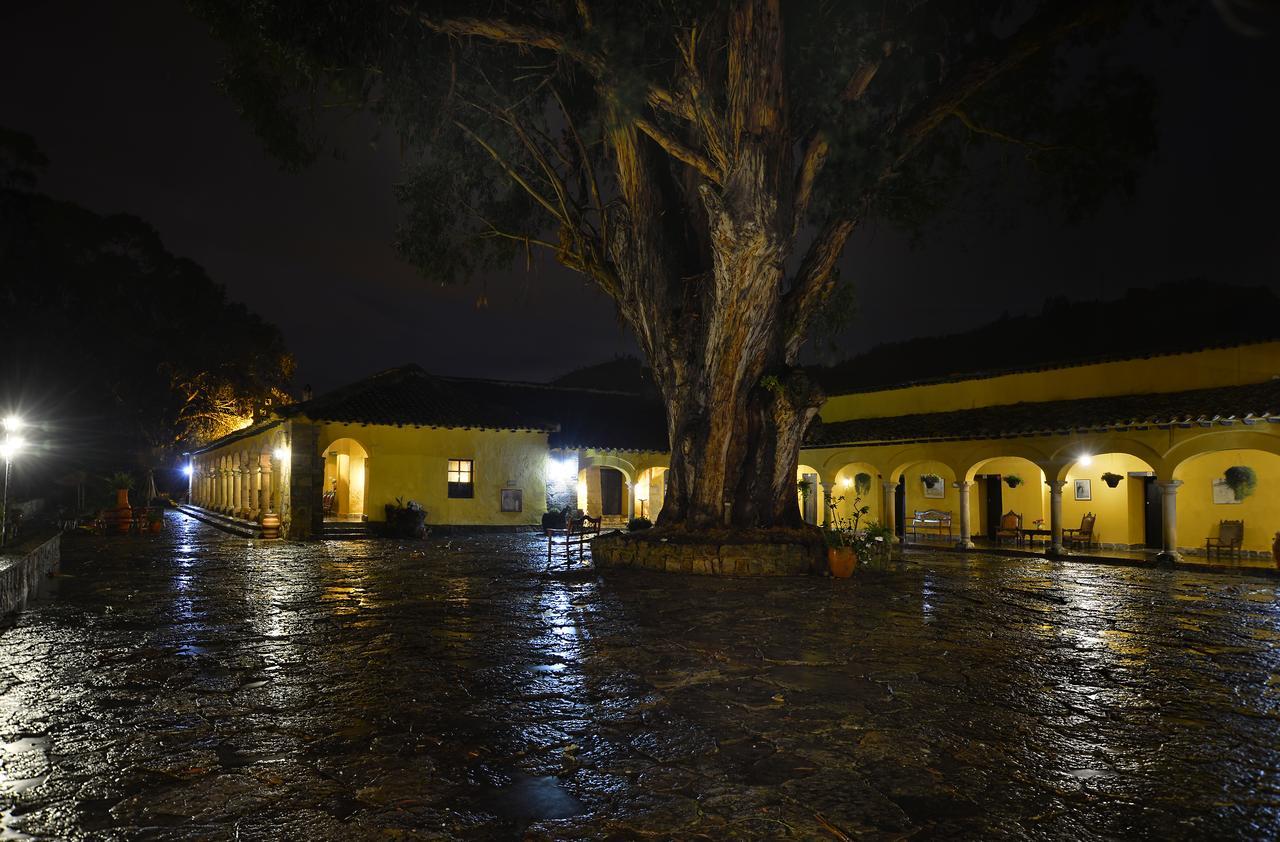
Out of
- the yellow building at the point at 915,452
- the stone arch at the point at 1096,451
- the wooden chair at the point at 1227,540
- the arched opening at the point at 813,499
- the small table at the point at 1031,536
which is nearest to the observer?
the stone arch at the point at 1096,451

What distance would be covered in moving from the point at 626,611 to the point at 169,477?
48.2 metres

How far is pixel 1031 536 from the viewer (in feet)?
61.8

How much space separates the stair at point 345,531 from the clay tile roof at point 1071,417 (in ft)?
42.3

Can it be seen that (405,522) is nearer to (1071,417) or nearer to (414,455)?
(414,455)

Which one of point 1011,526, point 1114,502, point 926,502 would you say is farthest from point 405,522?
point 1114,502

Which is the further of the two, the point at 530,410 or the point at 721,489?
the point at 530,410

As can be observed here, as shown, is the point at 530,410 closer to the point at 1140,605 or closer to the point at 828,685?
the point at 1140,605

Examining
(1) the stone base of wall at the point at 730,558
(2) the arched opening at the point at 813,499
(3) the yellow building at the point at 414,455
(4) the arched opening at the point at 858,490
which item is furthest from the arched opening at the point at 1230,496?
(3) the yellow building at the point at 414,455

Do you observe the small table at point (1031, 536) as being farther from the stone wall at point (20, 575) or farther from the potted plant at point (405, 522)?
the stone wall at point (20, 575)

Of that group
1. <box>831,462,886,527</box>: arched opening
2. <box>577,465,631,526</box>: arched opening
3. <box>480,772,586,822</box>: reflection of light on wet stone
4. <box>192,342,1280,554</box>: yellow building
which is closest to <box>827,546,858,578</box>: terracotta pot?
<box>192,342,1280,554</box>: yellow building

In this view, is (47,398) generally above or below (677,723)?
above

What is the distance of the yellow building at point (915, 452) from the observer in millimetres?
16047

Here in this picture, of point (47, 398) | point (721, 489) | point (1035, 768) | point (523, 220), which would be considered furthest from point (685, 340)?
point (47, 398)

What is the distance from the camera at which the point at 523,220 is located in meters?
16.0
